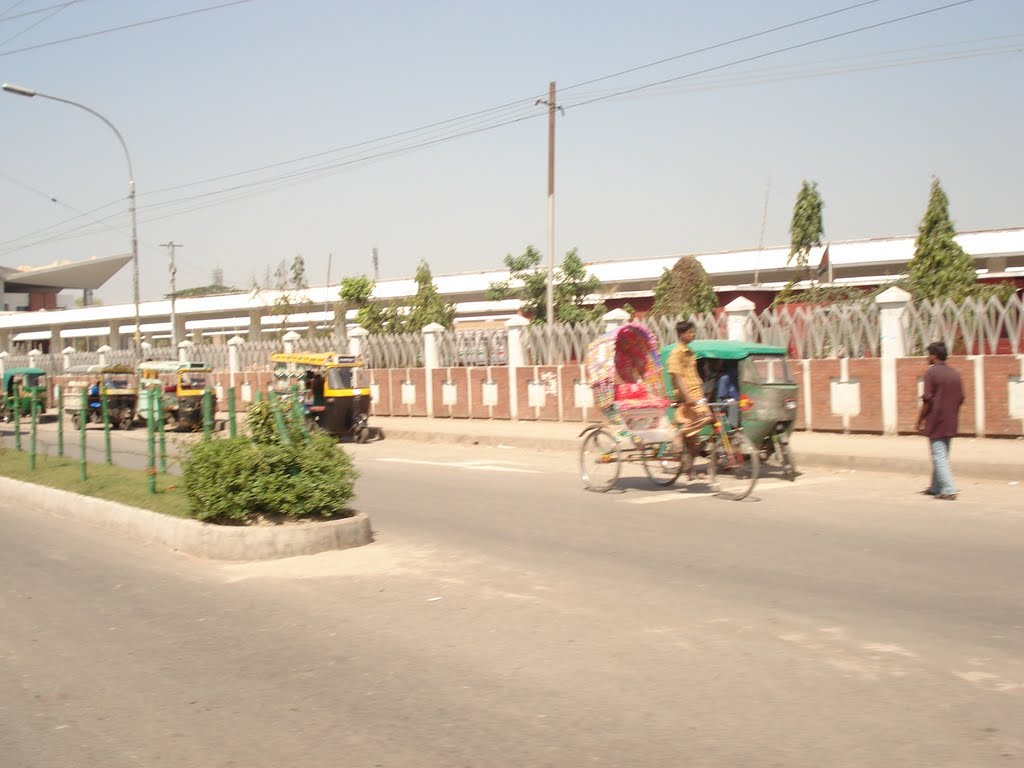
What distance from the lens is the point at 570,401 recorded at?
2434 centimetres

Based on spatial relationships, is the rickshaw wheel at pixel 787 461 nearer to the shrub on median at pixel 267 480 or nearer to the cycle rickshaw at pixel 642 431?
the cycle rickshaw at pixel 642 431

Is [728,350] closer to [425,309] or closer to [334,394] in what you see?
[334,394]

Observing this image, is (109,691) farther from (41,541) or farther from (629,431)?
(629,431)

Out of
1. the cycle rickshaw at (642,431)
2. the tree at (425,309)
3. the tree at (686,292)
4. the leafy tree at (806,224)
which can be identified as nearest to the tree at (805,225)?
the leafy tree at (806,224)

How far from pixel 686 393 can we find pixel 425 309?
34.0 meters

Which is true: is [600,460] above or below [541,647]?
above

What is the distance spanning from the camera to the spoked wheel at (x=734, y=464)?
39.5 feet

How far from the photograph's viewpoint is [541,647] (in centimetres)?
619

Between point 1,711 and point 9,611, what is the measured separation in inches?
102

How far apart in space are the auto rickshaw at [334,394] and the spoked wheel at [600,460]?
11341 mm

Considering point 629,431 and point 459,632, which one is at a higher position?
point 629,431

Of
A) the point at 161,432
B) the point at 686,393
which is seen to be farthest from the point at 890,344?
the point at 161,432

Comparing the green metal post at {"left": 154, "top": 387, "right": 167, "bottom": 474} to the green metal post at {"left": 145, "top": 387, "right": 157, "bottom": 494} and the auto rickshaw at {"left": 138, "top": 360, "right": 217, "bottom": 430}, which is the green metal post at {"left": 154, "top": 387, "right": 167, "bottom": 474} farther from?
the auto rickshaw at {"left": 138, "top": 360, "right": 217, "bottom": 430}

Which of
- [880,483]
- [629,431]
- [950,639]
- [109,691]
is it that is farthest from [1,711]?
[880,483]
